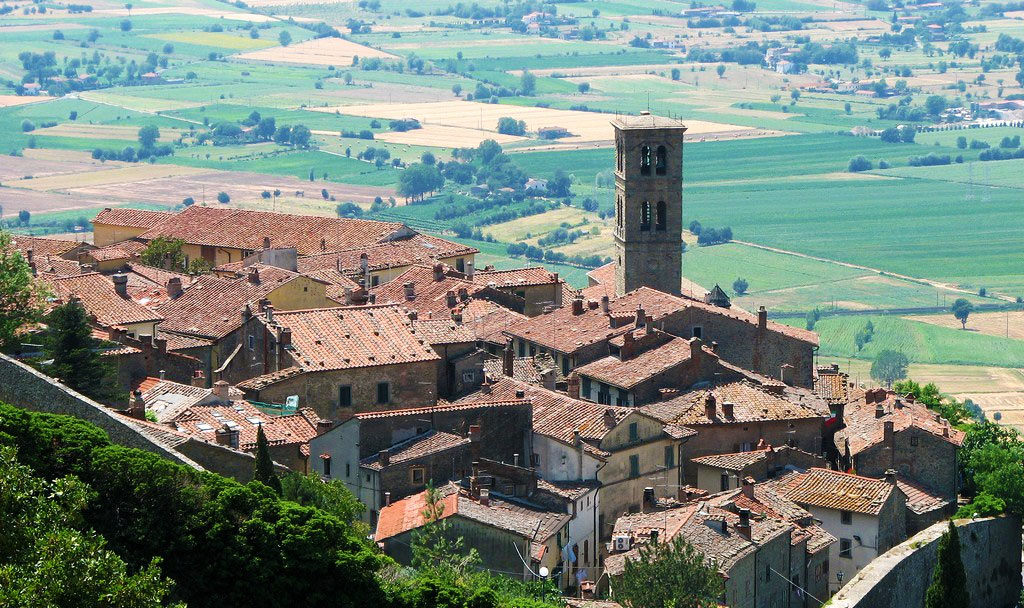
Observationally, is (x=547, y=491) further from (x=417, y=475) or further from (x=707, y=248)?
(x=707, y=248)

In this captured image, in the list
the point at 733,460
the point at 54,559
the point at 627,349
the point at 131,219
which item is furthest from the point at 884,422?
the point at 131,219

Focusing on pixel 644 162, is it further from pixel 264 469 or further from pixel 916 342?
pixel 916 342

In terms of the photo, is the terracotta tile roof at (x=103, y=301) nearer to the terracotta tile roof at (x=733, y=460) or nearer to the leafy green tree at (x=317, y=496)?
the terracotta tile roof at (x=733, y=460)

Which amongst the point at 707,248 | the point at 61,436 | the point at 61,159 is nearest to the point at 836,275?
the point at 707,248

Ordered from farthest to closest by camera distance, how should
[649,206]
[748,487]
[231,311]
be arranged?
[649,206], [231,311], [748,487]

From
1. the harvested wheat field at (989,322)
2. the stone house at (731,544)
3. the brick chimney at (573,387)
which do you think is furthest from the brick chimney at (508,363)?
the harvested wheat field at (989,322)

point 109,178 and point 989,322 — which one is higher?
point 109,178
